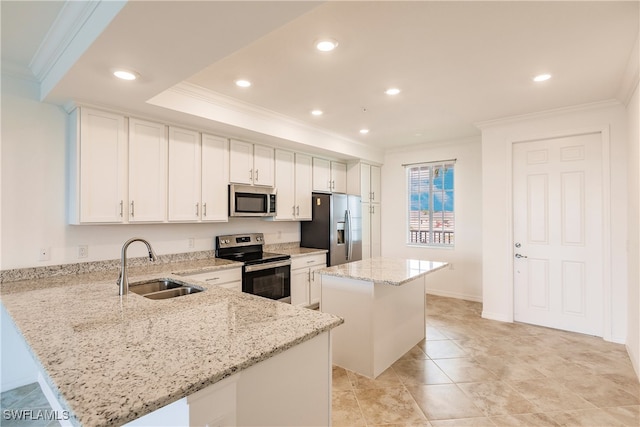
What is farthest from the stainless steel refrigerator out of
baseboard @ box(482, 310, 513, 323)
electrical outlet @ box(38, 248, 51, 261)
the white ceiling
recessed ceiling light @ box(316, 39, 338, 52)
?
electrical outlet @ box(38, 248, 51, 261)

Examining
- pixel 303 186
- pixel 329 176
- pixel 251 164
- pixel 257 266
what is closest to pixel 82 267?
pixel 257 266

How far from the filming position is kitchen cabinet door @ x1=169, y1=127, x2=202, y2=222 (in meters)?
3.21

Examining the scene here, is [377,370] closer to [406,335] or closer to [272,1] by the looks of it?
[406,335]

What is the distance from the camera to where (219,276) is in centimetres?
326

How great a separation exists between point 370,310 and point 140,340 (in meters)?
1.87

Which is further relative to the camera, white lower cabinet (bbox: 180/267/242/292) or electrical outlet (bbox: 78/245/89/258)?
white lower cabinet (bbox: 180/267/242/292)

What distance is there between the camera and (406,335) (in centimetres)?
314

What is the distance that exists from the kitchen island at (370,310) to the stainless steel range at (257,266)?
0.93 metres

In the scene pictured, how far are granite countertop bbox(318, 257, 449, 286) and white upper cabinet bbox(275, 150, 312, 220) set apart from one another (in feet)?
4.89

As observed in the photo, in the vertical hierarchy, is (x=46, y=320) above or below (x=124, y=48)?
below

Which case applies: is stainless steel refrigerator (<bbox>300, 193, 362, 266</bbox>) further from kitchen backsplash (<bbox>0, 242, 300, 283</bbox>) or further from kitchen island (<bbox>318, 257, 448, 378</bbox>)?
kitchen backsplash (<bbox>0, 242, 300, 283</bbox>)

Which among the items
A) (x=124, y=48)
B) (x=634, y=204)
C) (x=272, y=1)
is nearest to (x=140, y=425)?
(x=272, y=1)

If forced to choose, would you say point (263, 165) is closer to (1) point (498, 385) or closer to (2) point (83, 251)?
(2) point (83, 251)

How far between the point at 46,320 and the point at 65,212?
1683mm
